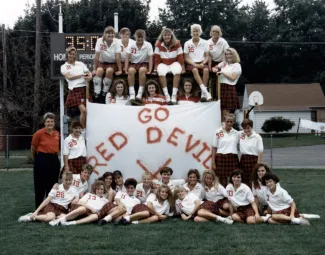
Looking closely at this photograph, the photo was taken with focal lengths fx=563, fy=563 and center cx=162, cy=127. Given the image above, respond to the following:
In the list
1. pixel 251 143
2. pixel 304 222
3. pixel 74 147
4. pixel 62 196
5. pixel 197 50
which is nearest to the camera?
pixel 304 222

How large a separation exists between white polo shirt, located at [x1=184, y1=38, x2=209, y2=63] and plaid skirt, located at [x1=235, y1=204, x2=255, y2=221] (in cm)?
283

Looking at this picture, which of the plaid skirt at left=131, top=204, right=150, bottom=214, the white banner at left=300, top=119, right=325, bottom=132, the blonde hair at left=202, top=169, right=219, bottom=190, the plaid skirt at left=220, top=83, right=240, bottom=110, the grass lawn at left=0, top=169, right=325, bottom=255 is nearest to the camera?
the grass lawn at left=0, top=169, right=325, bottom=255

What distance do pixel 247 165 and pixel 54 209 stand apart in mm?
3195

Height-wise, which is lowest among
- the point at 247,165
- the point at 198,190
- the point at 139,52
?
the point at 198,190

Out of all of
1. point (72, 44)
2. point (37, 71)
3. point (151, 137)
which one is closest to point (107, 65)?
point (151, 137)

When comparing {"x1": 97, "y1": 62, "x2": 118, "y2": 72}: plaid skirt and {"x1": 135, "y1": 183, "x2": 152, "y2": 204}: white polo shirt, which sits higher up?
{"x1": 97, "y1": 62, "x2": 118, "y2": 72}: plaid skirt

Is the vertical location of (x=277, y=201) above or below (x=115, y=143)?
below

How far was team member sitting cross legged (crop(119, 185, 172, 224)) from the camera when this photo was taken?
8477 millimetres

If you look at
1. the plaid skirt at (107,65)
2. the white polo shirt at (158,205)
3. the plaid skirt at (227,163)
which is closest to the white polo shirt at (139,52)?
the plaid skirt at (107,65)

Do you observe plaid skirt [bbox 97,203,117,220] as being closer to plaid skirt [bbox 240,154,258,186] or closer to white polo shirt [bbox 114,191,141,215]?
white polo shirt [bbox 114,191,141,215]

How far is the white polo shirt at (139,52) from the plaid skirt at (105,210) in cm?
276

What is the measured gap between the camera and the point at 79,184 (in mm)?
9133

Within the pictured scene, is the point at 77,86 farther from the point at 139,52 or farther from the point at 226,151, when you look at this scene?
the point at 226,151

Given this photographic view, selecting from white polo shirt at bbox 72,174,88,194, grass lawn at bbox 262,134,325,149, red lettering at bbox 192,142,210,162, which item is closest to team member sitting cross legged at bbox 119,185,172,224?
white polo shirt at bbox 72,174,88,194
